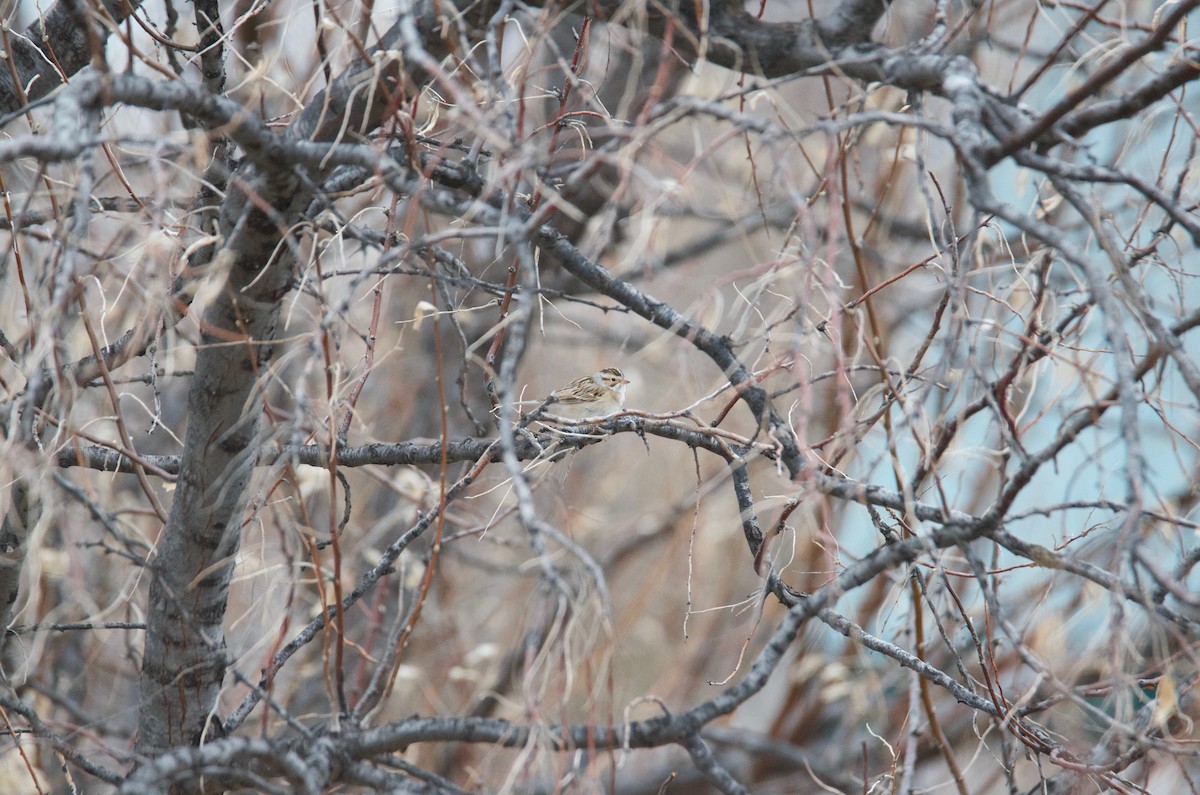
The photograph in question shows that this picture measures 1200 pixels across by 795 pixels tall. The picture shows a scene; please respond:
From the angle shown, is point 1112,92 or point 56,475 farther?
point 1112,92

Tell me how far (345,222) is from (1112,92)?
5.63m

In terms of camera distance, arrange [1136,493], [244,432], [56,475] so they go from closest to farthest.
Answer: [1136,493], [56,475], [244,432]

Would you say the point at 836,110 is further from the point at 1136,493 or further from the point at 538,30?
the point at 1136,493

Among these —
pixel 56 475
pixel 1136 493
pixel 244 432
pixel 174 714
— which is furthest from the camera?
pixel 174 714

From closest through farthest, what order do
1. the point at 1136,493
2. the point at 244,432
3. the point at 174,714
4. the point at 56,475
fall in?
the point at 1136,493
the point at 56,475
the point at 244,432
the point at 174,714

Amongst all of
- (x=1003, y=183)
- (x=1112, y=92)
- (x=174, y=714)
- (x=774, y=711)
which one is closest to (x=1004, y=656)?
(x=774, y=711)

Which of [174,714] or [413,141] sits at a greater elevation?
[413,141]

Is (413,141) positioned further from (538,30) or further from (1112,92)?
(1112,92)

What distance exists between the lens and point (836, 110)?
74.7 inches

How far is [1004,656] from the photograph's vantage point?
5.93 m

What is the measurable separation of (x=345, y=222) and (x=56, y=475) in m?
0.64

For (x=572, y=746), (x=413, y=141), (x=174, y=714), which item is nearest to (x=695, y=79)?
(x=413, y=141)

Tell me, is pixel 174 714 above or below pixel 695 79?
below

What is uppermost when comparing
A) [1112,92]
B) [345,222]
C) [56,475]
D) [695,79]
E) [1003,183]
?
[1112,92]
